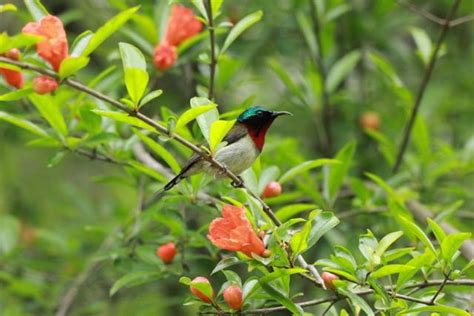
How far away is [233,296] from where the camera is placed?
2.72m

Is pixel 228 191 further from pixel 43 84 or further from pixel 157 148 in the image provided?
pixel 43 84

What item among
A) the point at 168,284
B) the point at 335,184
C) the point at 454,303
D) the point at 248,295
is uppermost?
the point at 248,295

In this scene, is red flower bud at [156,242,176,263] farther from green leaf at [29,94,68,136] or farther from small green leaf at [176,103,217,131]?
small green leaf at [176,103,217,131]

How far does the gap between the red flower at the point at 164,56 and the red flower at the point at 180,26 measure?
0.12 metres

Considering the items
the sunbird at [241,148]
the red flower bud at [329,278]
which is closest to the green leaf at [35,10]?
the sunbird at [241,148]

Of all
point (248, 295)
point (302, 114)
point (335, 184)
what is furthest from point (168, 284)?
point (248, 295)

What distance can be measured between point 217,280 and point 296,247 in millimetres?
2746

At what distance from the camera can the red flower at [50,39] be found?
2.91m

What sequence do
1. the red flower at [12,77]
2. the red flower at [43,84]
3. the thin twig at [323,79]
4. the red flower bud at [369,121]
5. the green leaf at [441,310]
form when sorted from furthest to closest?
the red flower bud at [369,121] < the thin twig at [323,79] < the red flower at [12,77] < the red flower at [43,84] < the green leaf at [441,310]

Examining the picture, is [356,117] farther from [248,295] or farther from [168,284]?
[248,295]

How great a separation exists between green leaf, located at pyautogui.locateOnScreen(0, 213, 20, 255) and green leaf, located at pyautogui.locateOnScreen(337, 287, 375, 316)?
2863 mm

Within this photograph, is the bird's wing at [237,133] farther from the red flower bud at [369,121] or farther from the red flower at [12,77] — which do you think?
the red flower bud at [369,121]

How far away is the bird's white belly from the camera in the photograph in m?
3.56

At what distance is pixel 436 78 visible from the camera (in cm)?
641
